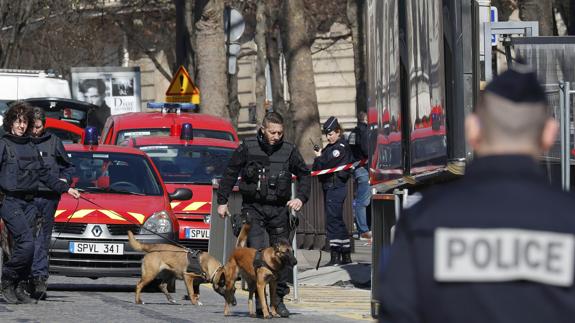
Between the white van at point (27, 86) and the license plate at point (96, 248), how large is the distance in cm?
2060

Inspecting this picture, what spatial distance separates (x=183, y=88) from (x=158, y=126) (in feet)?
19.8

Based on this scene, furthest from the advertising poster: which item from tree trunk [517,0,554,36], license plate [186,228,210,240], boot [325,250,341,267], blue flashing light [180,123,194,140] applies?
license plate [186,228,210,240]

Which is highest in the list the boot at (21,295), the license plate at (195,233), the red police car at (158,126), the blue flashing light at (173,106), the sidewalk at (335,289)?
the blue flashing light at (173,106)

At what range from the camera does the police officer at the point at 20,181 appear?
13.1 meters

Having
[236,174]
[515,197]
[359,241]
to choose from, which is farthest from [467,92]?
[359,241]

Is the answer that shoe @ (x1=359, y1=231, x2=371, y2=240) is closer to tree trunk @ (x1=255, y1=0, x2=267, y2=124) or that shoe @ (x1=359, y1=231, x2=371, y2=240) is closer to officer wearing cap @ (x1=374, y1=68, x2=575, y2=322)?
tree trunk @ (x1=255, y1=0, x2=267, y2=124)

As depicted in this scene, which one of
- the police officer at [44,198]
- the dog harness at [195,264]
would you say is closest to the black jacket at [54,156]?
the police officer at [44,198]

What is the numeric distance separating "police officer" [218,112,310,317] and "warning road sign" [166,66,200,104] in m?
15.2

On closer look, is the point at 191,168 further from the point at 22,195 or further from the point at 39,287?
the point at 22,195

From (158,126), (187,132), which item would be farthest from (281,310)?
(158,126)

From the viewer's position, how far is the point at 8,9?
4494 cm

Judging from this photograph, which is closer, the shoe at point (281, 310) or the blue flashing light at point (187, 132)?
the shoe at point (281, 310)

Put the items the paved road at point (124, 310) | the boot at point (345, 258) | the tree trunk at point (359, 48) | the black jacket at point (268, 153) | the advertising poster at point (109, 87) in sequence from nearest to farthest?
the paved road at point (124, 310), the black jacket at point (268, 153), the boot at point (345, 258), the tree trunk at point (359, 48), the advertising poster at point (109, 87)

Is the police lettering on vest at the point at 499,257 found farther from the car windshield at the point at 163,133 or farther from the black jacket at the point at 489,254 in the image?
the car windshield at the point at 163,133
